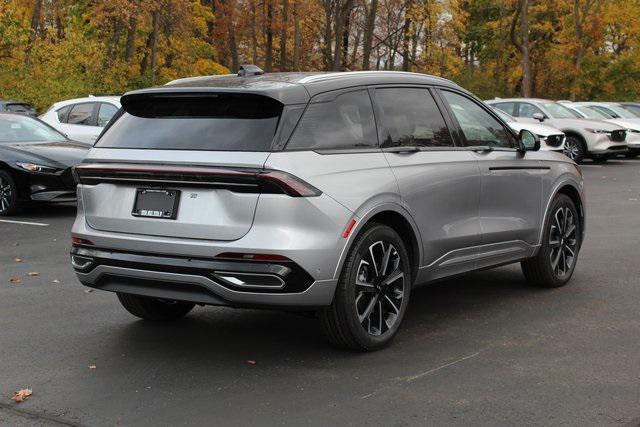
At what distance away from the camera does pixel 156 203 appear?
17.4ft

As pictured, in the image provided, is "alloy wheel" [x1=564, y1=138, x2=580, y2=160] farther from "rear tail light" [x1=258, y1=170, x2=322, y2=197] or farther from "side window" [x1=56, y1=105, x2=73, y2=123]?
"rear tail light" [x1=258, y1=170, x2=322, y2=197]

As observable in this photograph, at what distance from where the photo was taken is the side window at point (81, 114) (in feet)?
58.7

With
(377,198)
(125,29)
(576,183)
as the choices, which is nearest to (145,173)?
(377,198)

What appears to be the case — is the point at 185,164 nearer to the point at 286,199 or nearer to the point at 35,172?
the point at 286,199

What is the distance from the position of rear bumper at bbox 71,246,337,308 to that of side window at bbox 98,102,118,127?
12682 millimetres

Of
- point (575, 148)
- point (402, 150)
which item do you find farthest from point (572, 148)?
point (402, 150)

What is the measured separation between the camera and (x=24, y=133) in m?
14.2

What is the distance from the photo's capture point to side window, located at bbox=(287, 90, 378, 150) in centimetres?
536

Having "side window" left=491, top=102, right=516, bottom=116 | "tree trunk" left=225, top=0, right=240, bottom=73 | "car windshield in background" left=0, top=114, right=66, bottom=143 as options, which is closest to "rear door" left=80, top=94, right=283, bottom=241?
"car windshield in background" left=0, top=114, right=66, bottom=143

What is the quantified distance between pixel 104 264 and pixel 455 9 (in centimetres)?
4438

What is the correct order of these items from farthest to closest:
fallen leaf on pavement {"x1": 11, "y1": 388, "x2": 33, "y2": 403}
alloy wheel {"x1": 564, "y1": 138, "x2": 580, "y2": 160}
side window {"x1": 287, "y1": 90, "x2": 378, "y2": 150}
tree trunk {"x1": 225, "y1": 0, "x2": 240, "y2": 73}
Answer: tree trunk {"x1": 225, "y1": 0, "x2": 240, "y2": 73} → alloy wheel {"x1": 564, "y1": 138, "x2": 580, "y2": 160} → side window {"x1": 287, "y1": 90, "x2": 378, "y2": 150} → fallen leaf on pavement {"x1": 11, "y1": 388, "x2": 33, "y2": 403}

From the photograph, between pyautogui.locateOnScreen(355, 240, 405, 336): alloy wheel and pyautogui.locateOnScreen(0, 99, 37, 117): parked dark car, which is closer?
pyautogui.locateOnScreen(355, 240, 405, 336): alloy wheel

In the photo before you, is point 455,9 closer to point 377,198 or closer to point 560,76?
point 560,76

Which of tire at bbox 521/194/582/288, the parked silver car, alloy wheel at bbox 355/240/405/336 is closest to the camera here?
alloy wheel at bbox 355/240/405/336
